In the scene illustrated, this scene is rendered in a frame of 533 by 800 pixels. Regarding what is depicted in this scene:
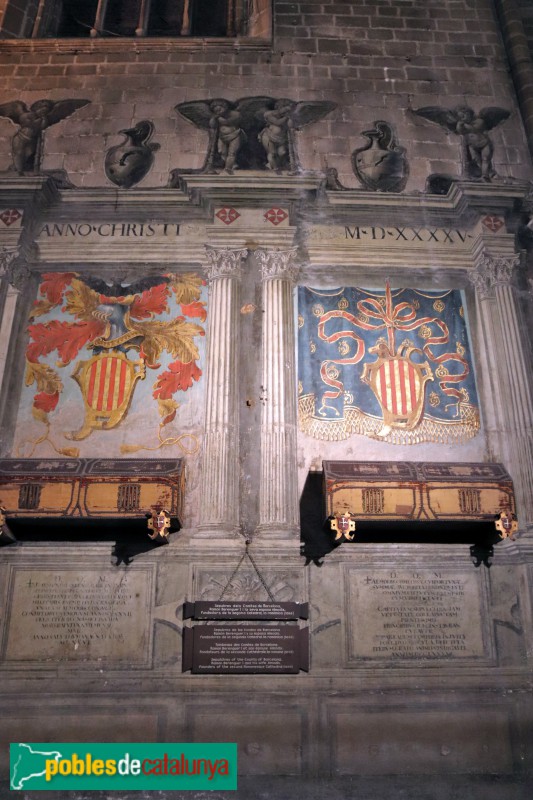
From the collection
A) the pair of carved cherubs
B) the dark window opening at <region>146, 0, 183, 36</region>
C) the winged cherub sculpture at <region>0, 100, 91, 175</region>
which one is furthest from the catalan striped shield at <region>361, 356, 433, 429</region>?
the dark window opening at <region>146, 0, 183, 36</region>

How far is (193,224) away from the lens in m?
9.03

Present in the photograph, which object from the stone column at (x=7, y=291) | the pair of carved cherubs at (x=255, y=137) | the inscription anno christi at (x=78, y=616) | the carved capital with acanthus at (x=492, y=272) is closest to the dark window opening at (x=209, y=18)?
the pair of carved cherubs at (x=255, y=137)

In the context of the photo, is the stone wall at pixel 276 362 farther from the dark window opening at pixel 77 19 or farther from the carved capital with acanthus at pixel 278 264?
the dark window opening at pixel 77 19

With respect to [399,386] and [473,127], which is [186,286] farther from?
[473,127]

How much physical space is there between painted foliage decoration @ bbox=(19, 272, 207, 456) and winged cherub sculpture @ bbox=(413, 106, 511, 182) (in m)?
4.15

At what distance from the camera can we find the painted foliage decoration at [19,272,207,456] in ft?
26.2

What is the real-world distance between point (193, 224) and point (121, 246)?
987 millimetres

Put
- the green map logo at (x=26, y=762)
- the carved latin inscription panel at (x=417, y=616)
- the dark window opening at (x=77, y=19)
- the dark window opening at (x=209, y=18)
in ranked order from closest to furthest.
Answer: the green map logo at (x=26, y=762), the carved latin inscription panel at (x=417, y=616), the dark window opening at (x=77, y=19), the dark window opening at (x=209, y=18)

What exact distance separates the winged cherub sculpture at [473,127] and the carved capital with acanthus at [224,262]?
3.41m

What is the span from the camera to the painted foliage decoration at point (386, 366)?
8.01 metres

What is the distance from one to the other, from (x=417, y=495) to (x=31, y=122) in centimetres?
739

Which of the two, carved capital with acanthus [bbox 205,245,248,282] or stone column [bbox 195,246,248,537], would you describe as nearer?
stone column [bbox 195,246,248,537]

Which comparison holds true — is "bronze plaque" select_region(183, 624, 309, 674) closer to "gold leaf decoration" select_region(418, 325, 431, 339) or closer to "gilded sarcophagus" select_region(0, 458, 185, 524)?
"gilded sarcophagus" select_region(0, 458, 185, 524)

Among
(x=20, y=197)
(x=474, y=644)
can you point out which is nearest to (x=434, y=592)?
(x=474, y=644)
